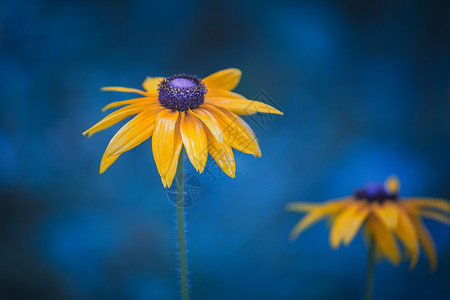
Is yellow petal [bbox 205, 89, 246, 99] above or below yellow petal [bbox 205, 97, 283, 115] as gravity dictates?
above

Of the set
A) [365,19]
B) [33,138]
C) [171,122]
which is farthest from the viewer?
[365,19]

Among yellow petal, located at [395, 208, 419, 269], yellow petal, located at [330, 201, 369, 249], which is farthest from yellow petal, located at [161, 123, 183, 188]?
yellow petal, located at [395, 208, 419, 269]

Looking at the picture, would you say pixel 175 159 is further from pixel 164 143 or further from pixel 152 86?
pixel 152 86

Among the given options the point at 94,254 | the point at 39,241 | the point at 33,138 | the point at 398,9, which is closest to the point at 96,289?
the point at 94,254

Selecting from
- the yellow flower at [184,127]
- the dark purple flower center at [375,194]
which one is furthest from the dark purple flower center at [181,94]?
the dark purple flower center at [375,194]

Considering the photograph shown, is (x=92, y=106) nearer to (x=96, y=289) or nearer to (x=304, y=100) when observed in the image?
(x=96, y=289)

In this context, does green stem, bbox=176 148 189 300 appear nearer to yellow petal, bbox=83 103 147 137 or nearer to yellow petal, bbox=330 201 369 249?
yellow petal, bbox=83 103 147 137

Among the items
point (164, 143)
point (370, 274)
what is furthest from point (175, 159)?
point (370, 274)
